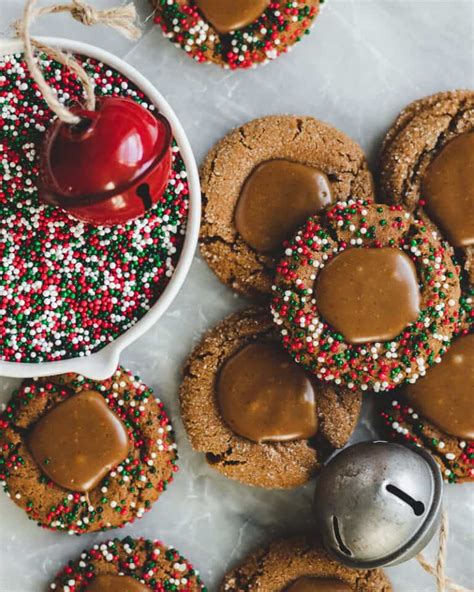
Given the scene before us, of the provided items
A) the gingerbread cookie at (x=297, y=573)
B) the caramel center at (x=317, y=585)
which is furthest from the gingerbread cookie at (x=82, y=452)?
the caramel center at (x=317, y=585)

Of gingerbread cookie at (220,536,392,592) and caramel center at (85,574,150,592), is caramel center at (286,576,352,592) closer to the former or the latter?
gingerbread cookie at (220,536,392,592)

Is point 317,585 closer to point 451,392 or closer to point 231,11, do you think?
point 451,392

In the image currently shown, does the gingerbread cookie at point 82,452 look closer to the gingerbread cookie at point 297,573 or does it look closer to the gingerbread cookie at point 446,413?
the gingerbread cookie at point 297,573

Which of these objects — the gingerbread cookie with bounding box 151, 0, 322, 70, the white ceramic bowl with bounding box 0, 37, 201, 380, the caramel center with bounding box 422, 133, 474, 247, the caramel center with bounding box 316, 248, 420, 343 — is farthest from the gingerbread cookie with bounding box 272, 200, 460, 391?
the gingerbread cookie with bounding box 151, 0, 322, 70

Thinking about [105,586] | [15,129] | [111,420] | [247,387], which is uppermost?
[15,129]

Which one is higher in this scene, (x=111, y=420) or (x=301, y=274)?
(x=301, y=274)

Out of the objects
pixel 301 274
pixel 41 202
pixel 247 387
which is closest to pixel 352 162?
pixel 301 274

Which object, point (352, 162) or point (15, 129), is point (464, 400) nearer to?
point (352, 162)

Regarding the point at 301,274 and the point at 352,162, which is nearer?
the point at 301,274
